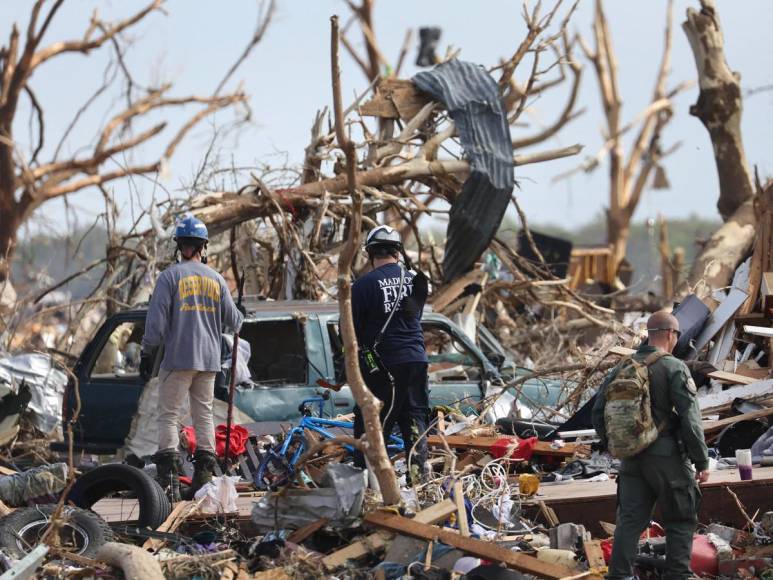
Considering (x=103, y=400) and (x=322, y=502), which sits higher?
(x=103, y=400)

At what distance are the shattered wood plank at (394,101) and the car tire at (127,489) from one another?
8028mm

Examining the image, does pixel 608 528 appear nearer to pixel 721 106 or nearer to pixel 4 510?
pixel 4 510

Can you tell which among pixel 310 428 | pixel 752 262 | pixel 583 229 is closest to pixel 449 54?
pixel 752 262

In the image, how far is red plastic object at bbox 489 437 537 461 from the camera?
8266mm

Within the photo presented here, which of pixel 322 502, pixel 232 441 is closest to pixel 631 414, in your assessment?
pixel 322 502

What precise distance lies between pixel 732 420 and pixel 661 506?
311 centimetres

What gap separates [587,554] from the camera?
6477 mm

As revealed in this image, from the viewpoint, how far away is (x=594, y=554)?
6465mm

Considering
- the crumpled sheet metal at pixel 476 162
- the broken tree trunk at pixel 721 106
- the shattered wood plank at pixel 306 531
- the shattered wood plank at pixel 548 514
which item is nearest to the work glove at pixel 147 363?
the shattered wood plank at pixel 306 531

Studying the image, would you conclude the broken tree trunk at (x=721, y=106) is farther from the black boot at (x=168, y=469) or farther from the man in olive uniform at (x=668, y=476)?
the man in olive uniform at (x=668, y=476)

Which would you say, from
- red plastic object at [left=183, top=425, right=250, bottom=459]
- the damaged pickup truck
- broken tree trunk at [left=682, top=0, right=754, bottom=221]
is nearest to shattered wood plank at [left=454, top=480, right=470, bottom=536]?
red plastic object at [left=183, top=425, right=250, bottom=459]

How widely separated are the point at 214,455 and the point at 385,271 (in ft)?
6.09

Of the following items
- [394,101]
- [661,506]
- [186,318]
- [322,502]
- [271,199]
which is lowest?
[322,502]

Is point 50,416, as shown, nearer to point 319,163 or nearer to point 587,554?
point 319,163
